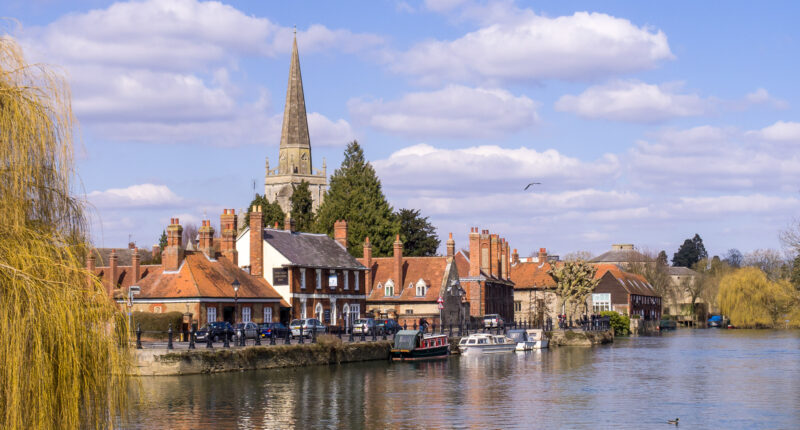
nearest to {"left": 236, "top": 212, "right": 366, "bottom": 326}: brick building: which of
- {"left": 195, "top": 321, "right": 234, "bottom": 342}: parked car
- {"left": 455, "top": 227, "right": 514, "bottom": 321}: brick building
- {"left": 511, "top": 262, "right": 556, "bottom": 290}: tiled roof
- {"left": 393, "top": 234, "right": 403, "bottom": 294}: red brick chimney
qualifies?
{"left": 393, "top": 234, "right": 403, "bottom": 294}: red brick chimney

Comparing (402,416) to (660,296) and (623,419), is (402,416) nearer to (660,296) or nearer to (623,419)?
(623,419)

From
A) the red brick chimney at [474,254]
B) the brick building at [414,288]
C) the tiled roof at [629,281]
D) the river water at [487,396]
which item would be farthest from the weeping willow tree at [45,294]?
the tiled roof at [629,281]

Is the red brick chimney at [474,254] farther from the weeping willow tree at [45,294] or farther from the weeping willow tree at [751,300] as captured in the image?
the weeping willow tree at [45,294]

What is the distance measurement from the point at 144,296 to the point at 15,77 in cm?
5230

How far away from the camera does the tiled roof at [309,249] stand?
78438 mm

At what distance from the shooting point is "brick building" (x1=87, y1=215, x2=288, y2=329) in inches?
2633

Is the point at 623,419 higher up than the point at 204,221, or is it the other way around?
the point at 204,221

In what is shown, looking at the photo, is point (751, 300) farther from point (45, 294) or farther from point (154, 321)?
point (45, 294)

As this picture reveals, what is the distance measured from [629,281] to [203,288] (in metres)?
94.2

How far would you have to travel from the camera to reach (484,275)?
100 metres

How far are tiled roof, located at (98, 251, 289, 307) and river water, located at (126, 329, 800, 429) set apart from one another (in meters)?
12.6

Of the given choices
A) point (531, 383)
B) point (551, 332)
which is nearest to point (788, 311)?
point (551, 332)

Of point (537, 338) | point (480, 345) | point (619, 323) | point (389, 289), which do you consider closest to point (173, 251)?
point (480, 345)

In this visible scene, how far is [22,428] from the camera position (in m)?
16.5
